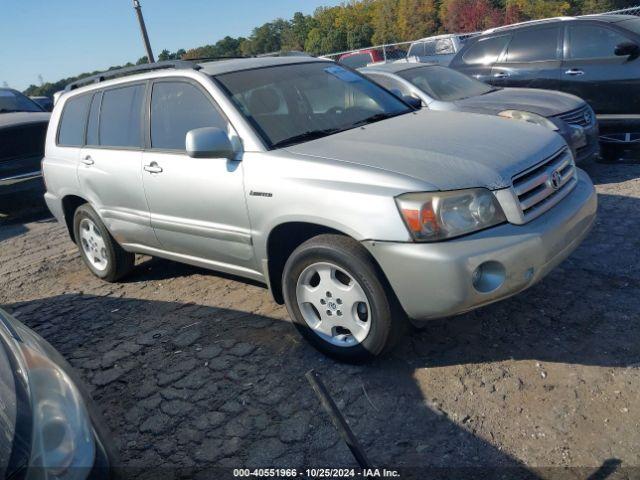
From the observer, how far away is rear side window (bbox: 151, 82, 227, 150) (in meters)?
3.72

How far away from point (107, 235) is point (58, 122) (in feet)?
4.40

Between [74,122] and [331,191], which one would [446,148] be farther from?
[74,122]

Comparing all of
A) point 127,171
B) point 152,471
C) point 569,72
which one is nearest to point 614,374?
point 152,471

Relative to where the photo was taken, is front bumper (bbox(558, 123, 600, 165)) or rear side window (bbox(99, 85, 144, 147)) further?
front bumper (bbox(558, 123, 600, 165))

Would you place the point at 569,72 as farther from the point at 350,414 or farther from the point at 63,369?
the point at 63,369

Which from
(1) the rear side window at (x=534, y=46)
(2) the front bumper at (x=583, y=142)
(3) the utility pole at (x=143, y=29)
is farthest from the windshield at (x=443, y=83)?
(3) the utility pole at (x=143, y=29)

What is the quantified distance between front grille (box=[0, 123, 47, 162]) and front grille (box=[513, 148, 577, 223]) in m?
7.77

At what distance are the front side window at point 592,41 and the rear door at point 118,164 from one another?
5.75 meters

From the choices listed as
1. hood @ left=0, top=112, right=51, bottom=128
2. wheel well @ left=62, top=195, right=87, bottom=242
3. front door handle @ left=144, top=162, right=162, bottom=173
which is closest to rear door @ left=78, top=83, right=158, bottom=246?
front door handle @ left=144, top=162, right=162, bottom=173

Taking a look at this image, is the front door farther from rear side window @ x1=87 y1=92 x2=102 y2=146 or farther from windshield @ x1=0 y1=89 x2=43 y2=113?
windshield @ x1=0 y1=89 x2=43 y2=113

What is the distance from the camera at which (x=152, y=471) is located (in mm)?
2695

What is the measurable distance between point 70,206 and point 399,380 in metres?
3.82

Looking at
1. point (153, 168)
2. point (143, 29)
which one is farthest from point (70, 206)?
point (143, 29)

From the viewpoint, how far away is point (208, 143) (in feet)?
10.9
